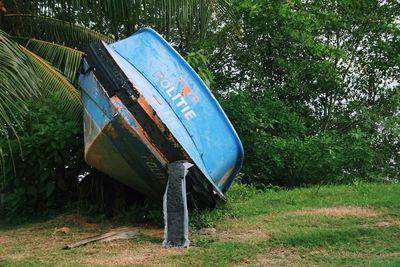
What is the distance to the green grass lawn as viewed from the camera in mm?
4832

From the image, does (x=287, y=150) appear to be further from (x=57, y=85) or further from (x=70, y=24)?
(x=57, y=85)

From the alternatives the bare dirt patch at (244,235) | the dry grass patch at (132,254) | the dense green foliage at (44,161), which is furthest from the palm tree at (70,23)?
the bare dirt patch at (244,235)

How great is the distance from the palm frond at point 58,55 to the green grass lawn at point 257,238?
2.07m

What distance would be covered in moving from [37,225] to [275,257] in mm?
3356

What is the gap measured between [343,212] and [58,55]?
14.3 ft

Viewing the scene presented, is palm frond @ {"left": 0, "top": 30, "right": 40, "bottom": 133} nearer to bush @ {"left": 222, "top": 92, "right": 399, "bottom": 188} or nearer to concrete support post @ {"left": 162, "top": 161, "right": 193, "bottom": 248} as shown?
concrete support post @ {"left": 162, "top": 161, "right": 193, "bottom": 248}

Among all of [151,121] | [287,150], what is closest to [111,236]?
[151,121]

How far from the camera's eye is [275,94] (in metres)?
12.1

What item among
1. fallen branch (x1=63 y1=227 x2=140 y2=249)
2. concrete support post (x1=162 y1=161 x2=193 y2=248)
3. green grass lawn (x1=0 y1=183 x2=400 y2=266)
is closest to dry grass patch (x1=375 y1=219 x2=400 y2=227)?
green grass lawn (x1=0 y1=183 x2=400 y2=266)

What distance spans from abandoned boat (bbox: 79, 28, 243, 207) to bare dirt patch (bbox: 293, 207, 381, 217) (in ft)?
3.31

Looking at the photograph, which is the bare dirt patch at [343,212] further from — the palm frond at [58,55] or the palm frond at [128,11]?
the palm frond at [58,55]

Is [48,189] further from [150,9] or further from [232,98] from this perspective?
[232,98]

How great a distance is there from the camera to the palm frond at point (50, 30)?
8273 millimetres

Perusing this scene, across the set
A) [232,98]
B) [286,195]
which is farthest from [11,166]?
[232,98]
